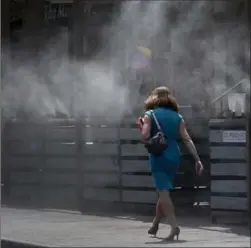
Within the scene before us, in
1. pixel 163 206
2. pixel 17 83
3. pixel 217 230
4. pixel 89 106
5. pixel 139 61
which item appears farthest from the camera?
pixel 17 83

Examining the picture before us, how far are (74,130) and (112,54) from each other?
1361 millimetres

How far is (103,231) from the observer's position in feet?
33.2

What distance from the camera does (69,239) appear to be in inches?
376

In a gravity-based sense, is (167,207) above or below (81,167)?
below

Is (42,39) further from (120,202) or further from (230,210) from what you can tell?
(230,210)

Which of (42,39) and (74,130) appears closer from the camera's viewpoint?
(74,130)

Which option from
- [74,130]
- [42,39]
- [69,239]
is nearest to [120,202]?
[74,130]

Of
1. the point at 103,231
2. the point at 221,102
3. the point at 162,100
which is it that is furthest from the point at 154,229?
the point at 221,102

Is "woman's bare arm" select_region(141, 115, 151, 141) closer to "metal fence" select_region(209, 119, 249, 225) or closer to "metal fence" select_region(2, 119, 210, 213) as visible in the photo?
"metal fence" select_region(209, 119, 249, 225)

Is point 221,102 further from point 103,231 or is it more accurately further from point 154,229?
point 103,231

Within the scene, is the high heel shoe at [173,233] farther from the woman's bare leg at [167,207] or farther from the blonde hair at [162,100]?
the blonde hair at [162,100]

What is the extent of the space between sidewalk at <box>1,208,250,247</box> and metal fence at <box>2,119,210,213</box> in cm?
41

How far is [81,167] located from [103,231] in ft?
6.75

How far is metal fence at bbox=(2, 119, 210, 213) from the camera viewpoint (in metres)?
11.3
